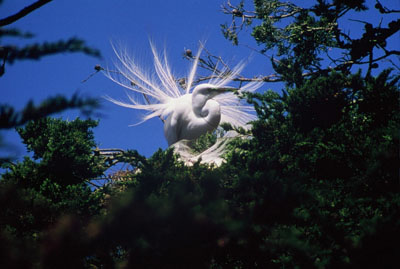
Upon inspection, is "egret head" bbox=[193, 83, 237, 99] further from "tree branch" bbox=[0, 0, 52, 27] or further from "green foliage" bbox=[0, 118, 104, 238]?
"tree branch" bbox=[0, 0, 52, 27]

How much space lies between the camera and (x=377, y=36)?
17.8ft

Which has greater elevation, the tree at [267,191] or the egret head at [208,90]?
the egret head at [208,90]

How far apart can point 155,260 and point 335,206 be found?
2.49 metres

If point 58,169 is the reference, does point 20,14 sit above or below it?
below

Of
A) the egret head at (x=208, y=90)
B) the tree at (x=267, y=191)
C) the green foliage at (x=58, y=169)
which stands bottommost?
the tree at (x=267, y=191)

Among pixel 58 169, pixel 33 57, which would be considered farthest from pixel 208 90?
pixel 33 57

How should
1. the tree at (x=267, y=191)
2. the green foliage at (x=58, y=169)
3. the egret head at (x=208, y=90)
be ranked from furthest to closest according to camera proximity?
the egret head at (x=208, y=90) < the green foliage at (x=58, y=169) < the tree at (x=267, y=191)

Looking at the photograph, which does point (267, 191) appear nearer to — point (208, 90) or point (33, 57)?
point (33, 57)

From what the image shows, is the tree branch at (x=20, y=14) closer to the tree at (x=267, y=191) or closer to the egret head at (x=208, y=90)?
the tree at (x=267, y=191)

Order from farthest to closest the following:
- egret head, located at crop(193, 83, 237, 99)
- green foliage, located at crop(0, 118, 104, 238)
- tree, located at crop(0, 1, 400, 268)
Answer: egret head, located at crop(193, 83, 237, 99) < green foliage, located at crop(0, 118, 104, 238) < tree, located at crop(0, 1, 400, 268)

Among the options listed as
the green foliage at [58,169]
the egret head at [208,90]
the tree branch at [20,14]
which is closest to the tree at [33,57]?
the tree branch at [20,14]

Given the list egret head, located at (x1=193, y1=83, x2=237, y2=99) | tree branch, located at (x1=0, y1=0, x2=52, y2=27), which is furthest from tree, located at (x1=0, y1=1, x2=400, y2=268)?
egret head, located at (x1=193, y1=83, x2=237, y2=99)

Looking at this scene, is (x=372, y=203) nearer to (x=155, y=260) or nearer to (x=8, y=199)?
(x=155, y=260)

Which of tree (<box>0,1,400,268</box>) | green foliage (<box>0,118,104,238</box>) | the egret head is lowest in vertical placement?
tree (<box>0,1,400,268</box>)
